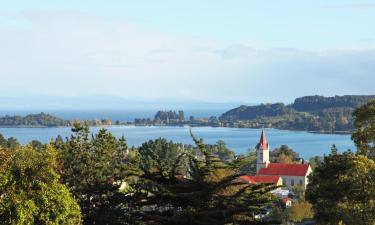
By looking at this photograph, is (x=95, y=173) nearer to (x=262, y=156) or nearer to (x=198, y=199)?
(x=198, y=199)

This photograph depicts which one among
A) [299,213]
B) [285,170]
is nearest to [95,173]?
[299,213]

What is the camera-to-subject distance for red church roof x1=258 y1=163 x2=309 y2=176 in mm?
84375

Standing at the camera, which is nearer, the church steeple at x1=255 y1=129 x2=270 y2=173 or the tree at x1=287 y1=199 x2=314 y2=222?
the tree at x1=287 y1=199 x2=314 y2=222

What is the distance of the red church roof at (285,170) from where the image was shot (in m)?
84.4

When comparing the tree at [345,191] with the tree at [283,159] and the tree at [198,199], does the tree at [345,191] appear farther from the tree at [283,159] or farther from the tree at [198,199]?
the tree at [283,159]

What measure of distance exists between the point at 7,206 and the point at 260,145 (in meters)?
71.8

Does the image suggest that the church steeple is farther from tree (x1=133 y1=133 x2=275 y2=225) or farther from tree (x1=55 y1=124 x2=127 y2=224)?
tree (x1=133 y1=133 x2=275 y2=225)

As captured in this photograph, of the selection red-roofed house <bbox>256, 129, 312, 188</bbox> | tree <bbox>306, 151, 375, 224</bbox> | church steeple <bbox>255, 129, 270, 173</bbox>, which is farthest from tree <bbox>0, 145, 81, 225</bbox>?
church steeple <bbox>255, 129, 270, 173</bbox>

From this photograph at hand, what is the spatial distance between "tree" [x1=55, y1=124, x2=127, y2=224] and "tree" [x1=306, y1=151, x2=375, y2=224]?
6.26 m

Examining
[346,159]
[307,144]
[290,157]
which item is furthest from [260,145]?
[307,144]

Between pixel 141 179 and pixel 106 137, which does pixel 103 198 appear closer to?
pixel 141 179

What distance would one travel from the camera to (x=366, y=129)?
69.8ft

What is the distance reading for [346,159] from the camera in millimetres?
21594

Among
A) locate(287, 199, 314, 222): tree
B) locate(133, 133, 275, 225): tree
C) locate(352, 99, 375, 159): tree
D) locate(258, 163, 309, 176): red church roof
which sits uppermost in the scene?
locate(352, 99, 375, 159): tree
